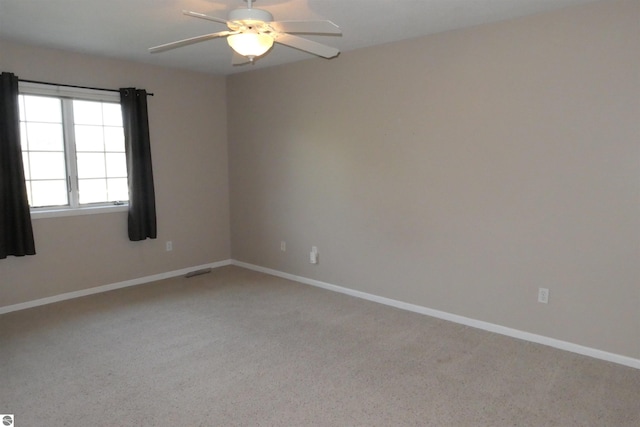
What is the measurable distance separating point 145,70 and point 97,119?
75cm

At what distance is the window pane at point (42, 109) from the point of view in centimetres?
394

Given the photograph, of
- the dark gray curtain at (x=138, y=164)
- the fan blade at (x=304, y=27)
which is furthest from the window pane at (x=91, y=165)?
the fan blade at (x=304, y=27)

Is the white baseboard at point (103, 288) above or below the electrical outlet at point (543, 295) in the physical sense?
below

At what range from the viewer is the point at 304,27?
2.29 m

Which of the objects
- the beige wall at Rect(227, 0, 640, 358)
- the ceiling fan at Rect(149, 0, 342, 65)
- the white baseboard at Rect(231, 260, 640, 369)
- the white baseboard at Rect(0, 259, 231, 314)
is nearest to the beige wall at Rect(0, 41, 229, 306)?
the white baseboard at Rect(0, 259, 231, 314)

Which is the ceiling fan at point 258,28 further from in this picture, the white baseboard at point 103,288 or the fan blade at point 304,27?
Result: the white baseboard at point 103,288

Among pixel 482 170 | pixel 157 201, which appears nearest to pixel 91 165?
pixel 157 201

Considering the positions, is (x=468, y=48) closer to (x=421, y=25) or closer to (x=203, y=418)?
(x=421, y=25)

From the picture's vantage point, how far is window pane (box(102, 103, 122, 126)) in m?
4.46

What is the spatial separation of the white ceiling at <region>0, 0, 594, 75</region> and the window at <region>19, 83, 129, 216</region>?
509 mm

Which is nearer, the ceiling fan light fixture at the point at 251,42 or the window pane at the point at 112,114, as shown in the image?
the ceiling fan light fixture at the point at 251,42

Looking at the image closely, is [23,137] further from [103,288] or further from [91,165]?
[103,288]

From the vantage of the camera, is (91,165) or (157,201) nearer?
(91,165)

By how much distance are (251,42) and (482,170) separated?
2.06 metres
